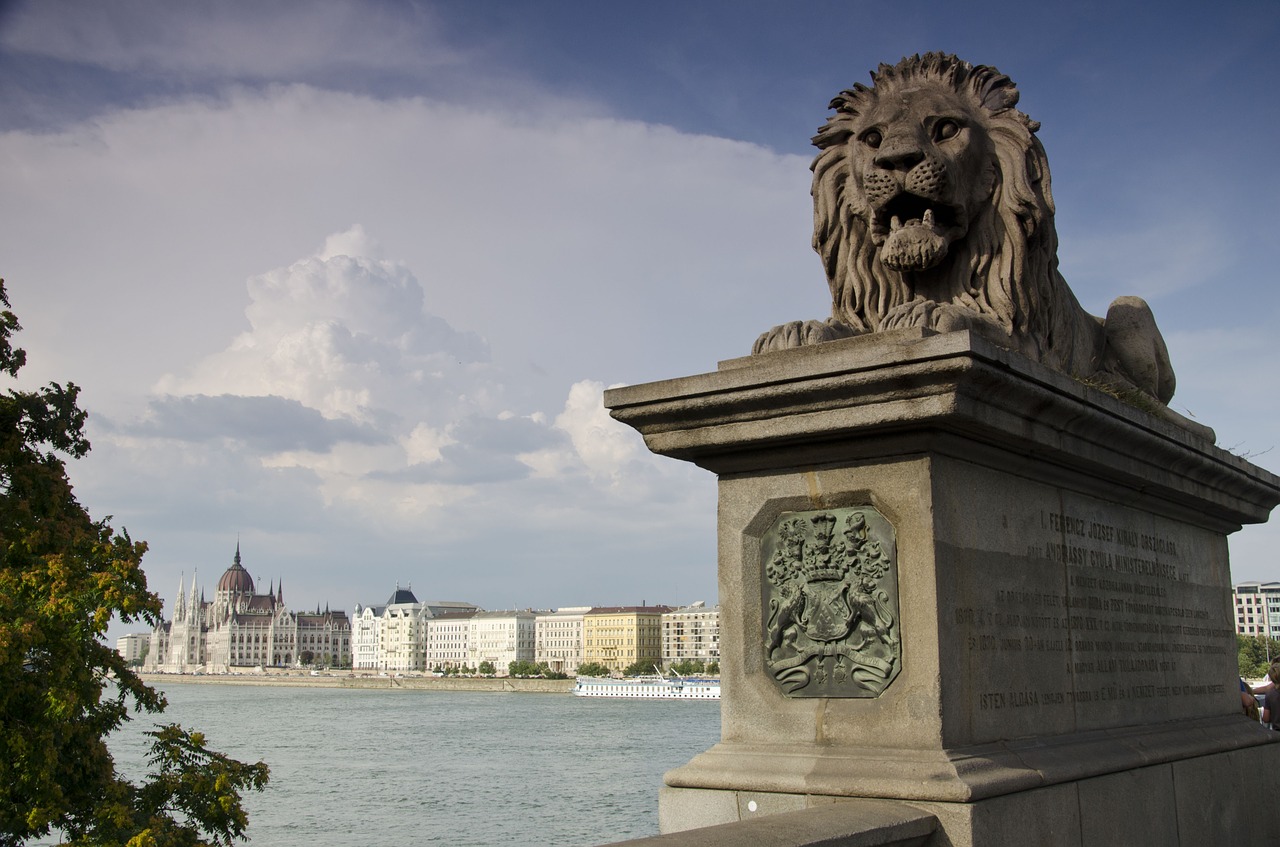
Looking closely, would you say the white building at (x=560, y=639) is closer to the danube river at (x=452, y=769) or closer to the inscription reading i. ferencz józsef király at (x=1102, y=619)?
the danube river at (x=452, y=769)

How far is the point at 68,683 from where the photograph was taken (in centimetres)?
1223

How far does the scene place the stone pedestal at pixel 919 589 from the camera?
156 inches

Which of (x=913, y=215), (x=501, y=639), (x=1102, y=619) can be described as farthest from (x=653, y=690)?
(x=913, y=215)

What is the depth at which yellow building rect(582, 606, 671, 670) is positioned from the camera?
166125 mm

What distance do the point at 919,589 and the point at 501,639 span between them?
602ft

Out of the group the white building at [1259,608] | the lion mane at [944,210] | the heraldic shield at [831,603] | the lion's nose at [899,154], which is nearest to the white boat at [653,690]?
the white building at [1259,608]

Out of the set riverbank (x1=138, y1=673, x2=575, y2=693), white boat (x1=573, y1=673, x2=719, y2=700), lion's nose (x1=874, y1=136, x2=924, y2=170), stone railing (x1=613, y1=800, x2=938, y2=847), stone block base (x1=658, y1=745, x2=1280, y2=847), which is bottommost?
riverbank (x1=138, y1=673, x2=575, y2=693)

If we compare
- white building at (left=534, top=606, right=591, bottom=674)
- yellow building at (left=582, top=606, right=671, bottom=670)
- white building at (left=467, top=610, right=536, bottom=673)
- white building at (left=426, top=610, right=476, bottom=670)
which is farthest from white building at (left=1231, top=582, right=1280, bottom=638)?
white building at (left=426, top=610, right=476, bottom=670)

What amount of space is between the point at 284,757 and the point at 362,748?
243 inches

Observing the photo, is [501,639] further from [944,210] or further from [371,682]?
[944,210]

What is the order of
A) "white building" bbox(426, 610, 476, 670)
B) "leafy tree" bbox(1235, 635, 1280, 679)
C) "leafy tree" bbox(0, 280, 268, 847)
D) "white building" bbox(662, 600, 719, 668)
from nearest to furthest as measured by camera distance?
"leafy tree" bbox(0, 280, 268, 847) < "leafy tree" bbox(1235, 635, 1280, 679) < "white building" bbox(662, 600, 719, 668) < "white building" bbox(426, 610, 476, 670)

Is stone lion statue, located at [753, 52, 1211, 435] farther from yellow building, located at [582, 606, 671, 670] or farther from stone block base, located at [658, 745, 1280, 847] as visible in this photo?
yellow building, located at [582, 606, 671, 670]

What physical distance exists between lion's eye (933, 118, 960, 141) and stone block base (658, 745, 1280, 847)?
263 cm

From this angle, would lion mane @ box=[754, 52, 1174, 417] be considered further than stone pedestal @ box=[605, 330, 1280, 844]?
Yes
